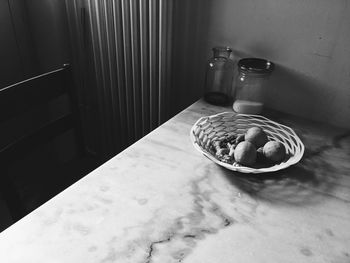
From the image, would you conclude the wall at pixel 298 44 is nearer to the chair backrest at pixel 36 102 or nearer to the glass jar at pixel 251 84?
the glass jar at pixel 251 84

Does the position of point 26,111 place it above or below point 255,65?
below

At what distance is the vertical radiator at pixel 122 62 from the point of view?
1.16 metres

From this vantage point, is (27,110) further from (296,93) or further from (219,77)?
(296,93)

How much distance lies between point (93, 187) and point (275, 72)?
762mm

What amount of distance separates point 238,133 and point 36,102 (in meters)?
0.68

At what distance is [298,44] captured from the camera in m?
1.04

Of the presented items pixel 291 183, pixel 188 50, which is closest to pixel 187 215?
pixel 291 183

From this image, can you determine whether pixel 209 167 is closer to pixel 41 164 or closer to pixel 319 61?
pixel 319 61

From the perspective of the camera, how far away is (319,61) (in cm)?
103

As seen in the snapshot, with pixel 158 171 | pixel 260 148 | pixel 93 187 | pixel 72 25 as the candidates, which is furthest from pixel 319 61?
pixel 72 25

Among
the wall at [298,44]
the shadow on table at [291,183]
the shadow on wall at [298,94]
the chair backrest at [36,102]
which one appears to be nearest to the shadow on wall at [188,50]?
the wall at [298,44]

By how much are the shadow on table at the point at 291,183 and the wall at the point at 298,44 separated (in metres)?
0.33

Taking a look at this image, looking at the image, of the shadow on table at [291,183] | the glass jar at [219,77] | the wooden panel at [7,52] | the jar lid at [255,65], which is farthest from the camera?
the wooden panel at [7,52]

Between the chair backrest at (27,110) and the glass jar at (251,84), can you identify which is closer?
the chair backrest at (27,110)
